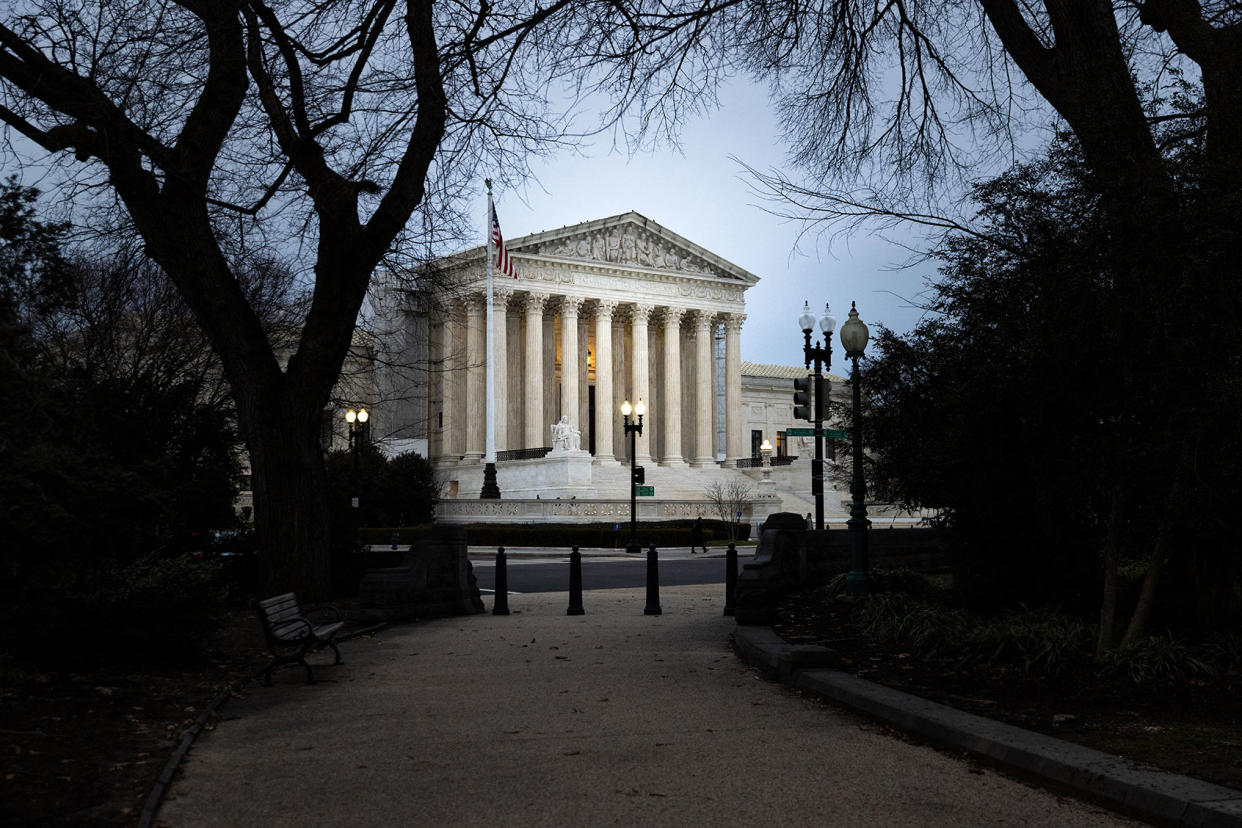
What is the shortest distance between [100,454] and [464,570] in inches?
301

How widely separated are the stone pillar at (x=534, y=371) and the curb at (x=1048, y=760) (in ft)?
208

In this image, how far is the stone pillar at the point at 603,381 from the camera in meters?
73.5

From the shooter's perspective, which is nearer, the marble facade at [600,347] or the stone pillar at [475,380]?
the stone pillar at [475,380]

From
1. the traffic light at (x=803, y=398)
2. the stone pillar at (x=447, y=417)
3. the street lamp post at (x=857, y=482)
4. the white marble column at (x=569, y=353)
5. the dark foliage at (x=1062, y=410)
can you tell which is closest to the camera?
the dark foliage at (x=1062, y=410)

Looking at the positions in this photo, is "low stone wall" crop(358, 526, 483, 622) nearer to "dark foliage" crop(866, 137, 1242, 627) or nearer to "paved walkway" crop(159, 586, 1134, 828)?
"paved walkway" crop(159, 586, 1134, 828)

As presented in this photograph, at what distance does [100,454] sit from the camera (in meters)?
10.1

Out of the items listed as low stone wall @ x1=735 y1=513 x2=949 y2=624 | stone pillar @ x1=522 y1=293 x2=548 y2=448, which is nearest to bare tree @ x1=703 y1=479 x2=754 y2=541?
stone pillar @ x1=522 y1=293 x2=548 y2=448

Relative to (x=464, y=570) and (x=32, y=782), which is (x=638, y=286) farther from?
(x=32, y=782)

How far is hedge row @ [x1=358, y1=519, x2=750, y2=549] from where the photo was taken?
42000mm

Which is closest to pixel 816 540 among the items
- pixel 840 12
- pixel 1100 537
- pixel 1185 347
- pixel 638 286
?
pixel 1100 537

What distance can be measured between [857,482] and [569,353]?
59215 millimetres

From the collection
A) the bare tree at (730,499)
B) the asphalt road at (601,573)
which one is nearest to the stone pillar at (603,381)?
the bare tree at (730,499)

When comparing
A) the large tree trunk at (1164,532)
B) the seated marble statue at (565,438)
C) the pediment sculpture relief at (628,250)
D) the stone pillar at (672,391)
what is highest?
the pediment sculpture relief at (628,250)

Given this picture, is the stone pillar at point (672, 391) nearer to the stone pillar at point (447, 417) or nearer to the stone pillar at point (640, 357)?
the stone pillar at point (640, 357)
